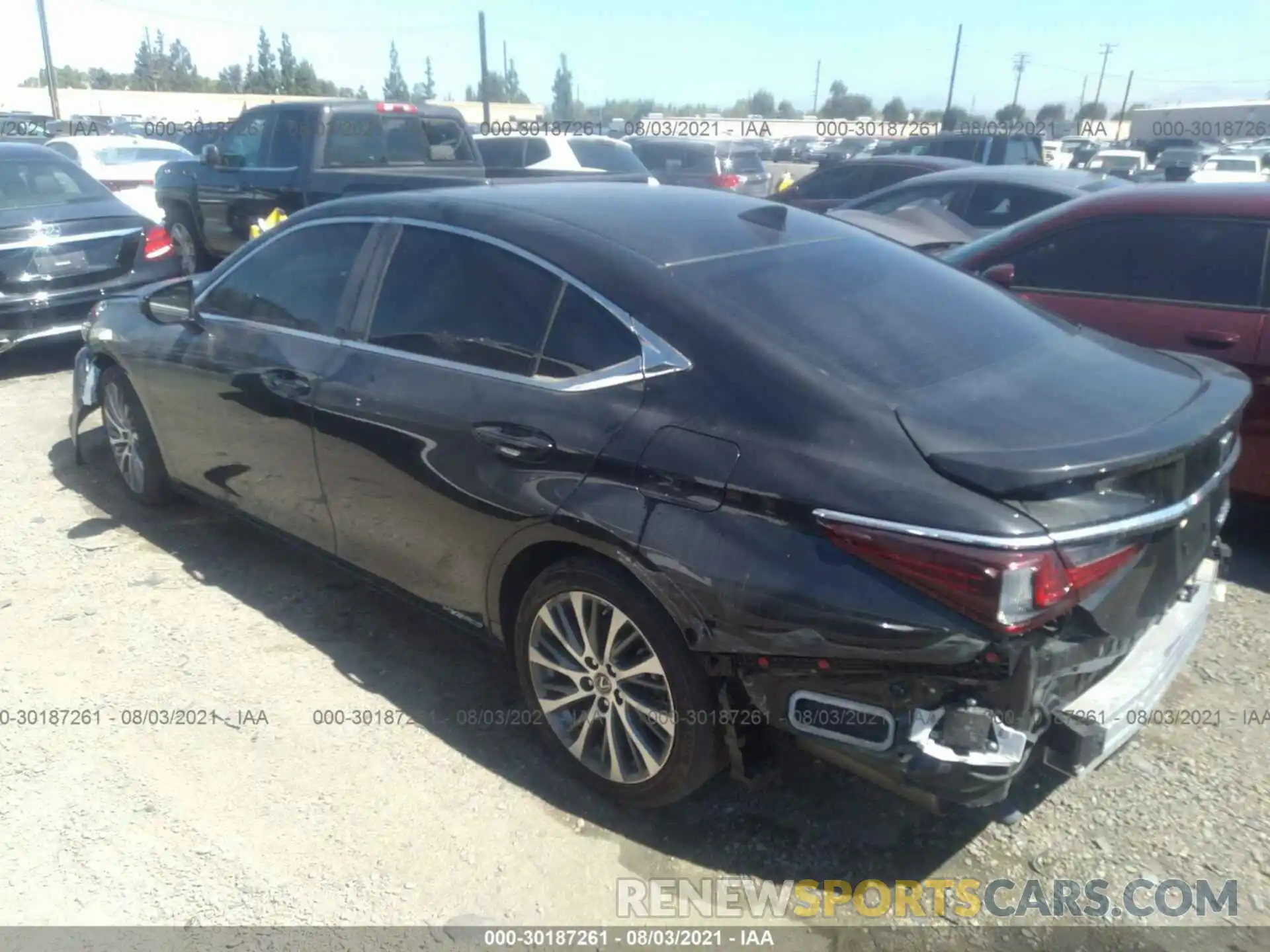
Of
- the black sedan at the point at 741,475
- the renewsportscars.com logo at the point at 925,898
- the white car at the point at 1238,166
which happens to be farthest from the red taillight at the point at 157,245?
the white car at the point at 1238,166

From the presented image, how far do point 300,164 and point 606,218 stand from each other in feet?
23.7

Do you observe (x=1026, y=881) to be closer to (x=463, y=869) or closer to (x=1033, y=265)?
(x=463, y=869)

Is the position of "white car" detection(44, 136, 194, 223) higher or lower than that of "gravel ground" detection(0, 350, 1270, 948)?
higher

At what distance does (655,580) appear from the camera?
2.71m

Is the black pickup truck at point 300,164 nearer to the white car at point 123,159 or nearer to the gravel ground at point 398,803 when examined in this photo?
the white car at point 123,159

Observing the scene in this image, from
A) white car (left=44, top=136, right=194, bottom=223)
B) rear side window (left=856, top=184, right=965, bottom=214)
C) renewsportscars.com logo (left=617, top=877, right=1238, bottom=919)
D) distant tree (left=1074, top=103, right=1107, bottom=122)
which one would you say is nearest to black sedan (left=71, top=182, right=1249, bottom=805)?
renewsportscars.com logo (left=617, top=877, right=1238, bottom=919)

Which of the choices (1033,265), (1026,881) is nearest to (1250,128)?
(1033,265)

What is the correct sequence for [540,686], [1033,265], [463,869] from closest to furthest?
[463,869] < [540,686] < [1033,265]

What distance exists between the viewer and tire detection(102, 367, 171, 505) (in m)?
5.04

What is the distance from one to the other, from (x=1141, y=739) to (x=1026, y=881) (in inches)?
35.4

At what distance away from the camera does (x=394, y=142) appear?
1027 centimetres

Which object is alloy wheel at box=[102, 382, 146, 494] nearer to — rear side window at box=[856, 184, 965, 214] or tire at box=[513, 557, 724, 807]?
tire at box=[513, 557, 724, 807]

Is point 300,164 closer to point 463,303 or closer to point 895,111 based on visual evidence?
point 463,303

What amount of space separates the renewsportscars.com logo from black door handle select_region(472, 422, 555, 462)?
4.02 ft
